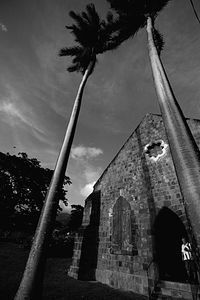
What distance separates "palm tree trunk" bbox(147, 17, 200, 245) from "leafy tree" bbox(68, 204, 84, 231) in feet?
111

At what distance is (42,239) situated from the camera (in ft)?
15.7

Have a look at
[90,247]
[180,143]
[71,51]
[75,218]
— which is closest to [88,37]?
[71,51]

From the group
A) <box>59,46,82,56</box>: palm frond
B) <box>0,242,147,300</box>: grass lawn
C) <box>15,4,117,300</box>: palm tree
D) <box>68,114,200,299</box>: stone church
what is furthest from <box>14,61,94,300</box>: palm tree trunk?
<box>59,46,82,56</box>: palm frond

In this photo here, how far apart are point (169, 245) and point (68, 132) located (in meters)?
6.87

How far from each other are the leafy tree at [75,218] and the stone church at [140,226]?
86.9ft

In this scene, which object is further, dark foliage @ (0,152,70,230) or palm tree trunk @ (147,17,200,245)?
dark foliage @ (0,152,70,230)

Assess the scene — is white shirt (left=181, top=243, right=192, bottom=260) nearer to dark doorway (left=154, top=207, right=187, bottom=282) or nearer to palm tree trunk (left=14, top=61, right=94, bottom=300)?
dark doorway (left=154, top=207, right=187, bottom=282)

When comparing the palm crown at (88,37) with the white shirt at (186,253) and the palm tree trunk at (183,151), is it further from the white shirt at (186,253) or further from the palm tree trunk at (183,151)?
the white shirt at (186,253)

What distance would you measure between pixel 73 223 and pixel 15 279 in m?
28.9

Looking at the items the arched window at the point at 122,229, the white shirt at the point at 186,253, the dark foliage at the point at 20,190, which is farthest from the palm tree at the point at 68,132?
the dark foliage at the point at 20,190

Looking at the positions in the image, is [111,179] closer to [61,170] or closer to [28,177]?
[61,170]

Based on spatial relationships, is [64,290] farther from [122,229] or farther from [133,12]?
[133,12]

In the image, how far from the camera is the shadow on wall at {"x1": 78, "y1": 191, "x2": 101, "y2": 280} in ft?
26.4

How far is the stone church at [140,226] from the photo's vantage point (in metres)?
6.81
